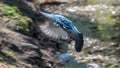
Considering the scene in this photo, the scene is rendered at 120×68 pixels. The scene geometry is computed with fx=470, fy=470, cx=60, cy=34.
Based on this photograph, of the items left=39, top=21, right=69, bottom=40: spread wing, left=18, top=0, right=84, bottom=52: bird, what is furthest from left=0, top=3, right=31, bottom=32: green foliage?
left=39, top=21, right=69, bottom=40: spread wing

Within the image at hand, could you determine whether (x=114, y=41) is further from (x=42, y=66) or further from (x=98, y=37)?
(x=42, y=66)

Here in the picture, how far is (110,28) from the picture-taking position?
10648 mm

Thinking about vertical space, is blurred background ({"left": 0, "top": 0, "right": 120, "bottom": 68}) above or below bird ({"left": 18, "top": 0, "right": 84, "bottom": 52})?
above

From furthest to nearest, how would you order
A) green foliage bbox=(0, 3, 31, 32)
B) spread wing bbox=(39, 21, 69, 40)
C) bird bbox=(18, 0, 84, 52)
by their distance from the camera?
green foliage bbox=(0, 3, 31, 32)
spread wing bbox=(39, 21, 69, 40)
bird bbox=(18, 0, 84, 52)

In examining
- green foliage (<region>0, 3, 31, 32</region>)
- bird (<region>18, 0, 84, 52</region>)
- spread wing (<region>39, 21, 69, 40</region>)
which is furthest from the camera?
green foliage (<region>0, 3, 31, 32</region>)

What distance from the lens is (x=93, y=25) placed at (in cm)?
1090

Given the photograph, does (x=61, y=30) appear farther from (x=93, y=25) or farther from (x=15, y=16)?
(x=93, y=25)

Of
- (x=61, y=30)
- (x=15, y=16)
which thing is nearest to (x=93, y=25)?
(x=15, y=16)

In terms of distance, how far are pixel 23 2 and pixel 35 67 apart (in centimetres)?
352

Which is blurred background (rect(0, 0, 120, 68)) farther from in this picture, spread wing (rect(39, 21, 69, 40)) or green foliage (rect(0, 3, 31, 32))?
spread wing (rect(39, 21, 69, 40))

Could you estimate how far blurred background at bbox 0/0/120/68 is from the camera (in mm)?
8730

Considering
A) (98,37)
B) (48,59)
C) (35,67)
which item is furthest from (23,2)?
(35,67)

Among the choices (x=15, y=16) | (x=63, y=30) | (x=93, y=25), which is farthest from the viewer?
(x=93, y=25)

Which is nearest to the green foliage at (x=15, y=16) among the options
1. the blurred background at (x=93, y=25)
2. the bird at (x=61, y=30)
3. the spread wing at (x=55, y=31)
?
the blurred background at (x=93, y=25)
